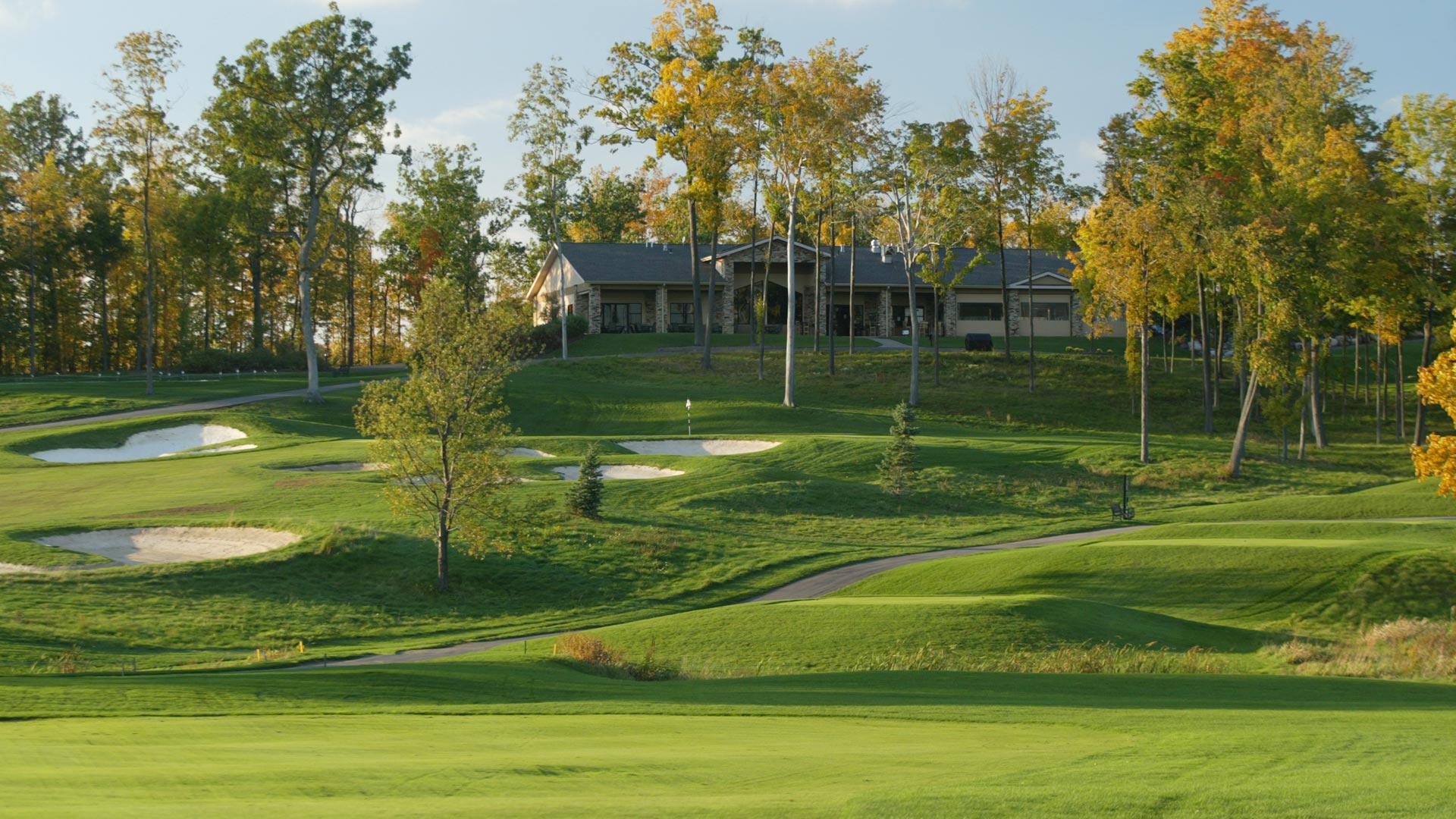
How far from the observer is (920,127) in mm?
52312

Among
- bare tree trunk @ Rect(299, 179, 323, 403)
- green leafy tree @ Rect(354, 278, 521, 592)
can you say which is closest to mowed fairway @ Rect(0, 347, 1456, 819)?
bare tree trunk @ Rect(299, 179, 323, 403)

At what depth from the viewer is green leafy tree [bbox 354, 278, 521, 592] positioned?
26.5 metres

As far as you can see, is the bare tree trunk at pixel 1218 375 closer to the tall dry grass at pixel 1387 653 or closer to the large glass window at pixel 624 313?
the tall dry grass at pixel 1387 653

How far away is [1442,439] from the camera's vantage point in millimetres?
23625

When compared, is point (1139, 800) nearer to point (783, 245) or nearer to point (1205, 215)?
point (1205, 215)

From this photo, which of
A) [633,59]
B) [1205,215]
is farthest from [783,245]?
[1205,215]

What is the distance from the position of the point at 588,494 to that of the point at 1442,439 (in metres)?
21.2

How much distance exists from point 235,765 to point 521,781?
2317mm

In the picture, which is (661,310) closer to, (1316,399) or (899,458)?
(1316,399)

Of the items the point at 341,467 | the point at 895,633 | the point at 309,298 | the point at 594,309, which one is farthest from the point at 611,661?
the point at 594,309

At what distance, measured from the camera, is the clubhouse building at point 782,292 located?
80.6m

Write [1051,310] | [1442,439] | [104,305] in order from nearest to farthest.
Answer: [1442,439] → [104,305] → [1051,310]

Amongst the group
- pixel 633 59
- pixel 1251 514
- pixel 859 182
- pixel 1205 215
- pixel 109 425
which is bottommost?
pixel 1251 514

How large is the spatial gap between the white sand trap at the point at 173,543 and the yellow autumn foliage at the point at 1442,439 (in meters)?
26.6
